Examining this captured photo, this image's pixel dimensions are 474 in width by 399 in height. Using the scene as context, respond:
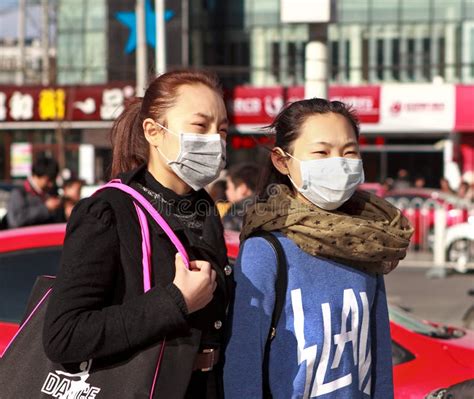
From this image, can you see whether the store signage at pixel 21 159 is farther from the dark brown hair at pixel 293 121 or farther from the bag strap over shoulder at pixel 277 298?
the bag strap over shoulder at pixel 277 298

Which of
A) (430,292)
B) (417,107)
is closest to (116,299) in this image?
(430,292)

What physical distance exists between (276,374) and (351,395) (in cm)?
22

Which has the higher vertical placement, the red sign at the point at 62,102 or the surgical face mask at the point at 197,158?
the surgical face mask at the point at 197,158

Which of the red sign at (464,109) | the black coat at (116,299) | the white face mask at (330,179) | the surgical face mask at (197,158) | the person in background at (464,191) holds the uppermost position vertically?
the surgical face mask at (197,158)

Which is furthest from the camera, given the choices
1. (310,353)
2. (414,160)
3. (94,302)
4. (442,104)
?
(414,160)

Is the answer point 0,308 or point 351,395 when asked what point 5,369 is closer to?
point 351,395

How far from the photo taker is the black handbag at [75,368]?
2.33m

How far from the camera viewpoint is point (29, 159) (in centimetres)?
3459

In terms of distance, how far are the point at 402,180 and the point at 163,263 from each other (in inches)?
1132

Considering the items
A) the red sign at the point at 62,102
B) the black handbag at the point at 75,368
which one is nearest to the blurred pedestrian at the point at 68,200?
the black handbag at the point at 75,368

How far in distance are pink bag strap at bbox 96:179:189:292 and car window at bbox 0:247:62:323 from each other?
2170 mm

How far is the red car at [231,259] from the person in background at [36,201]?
4318 mm

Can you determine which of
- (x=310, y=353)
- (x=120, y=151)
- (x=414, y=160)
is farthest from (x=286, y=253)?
(x=414, y=160)

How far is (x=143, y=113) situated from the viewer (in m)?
2.72
